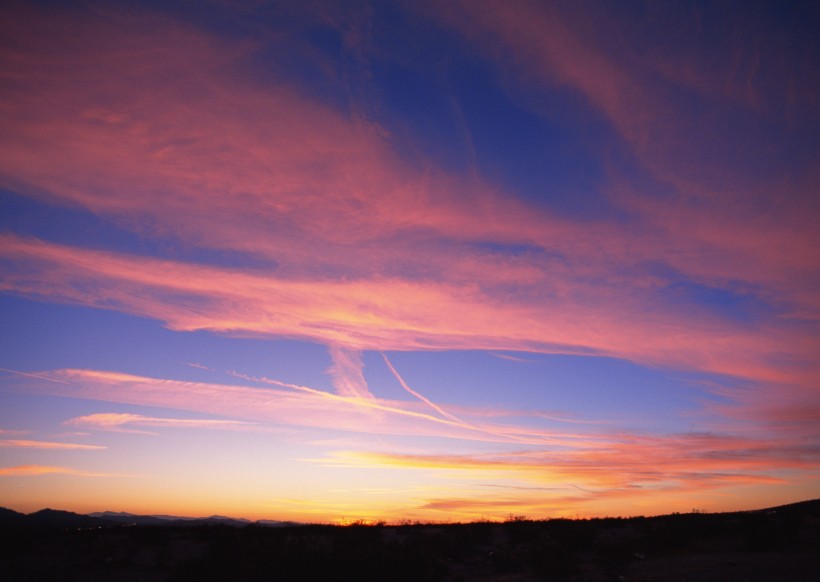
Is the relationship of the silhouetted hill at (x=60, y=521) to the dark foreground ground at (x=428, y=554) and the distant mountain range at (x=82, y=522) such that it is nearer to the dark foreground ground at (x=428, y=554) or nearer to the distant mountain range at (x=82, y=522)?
the distant mountain range at (x=82, y=522)

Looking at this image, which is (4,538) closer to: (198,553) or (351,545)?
(198,553)

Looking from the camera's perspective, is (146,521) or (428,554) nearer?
(428,554)

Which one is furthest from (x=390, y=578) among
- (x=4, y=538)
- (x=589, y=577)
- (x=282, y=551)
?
(x=4, y=538)

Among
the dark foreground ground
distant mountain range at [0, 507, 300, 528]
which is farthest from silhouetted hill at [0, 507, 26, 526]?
the dark foreground ground

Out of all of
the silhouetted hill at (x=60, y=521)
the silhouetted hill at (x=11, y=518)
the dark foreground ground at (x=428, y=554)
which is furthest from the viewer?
the silhouetted hill at (x=60, y=521)

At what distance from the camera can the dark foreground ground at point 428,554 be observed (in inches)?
571

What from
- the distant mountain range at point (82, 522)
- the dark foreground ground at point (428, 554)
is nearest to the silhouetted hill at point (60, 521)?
the distant mountain range at point (82, 522)

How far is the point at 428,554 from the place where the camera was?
1762 cm

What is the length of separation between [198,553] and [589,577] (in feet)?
42.2

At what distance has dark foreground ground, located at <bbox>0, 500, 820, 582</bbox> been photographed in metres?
14.5

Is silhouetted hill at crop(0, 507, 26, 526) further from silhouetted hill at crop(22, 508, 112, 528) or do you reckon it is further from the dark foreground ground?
the dark foreground ground

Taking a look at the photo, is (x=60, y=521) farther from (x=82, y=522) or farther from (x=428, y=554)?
(x=428, y=554)

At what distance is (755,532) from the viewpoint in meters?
15.8

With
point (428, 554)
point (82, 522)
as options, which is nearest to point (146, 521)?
point (82, 522)
